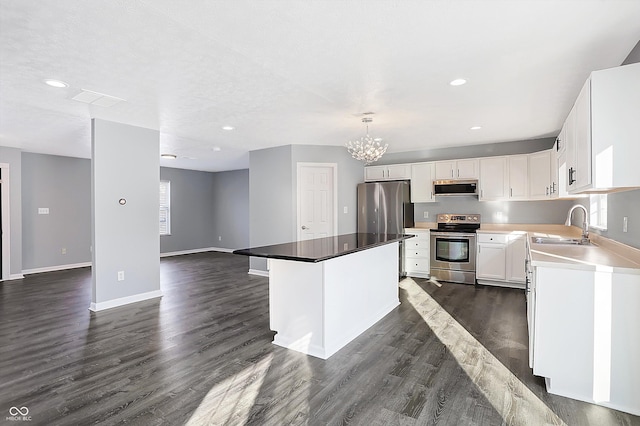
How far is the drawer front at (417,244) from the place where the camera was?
19.8 feet

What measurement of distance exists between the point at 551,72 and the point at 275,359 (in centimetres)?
350

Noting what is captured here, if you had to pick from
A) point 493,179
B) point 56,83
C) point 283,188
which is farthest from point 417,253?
point 56,83

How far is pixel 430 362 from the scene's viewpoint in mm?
2811

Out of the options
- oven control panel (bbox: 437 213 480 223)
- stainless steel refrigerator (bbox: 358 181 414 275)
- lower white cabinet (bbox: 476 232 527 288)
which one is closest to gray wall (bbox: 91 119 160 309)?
stainless steel refrigerator (bbox: 358 181 414 275)

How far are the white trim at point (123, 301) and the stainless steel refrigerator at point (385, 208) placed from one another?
3782mm

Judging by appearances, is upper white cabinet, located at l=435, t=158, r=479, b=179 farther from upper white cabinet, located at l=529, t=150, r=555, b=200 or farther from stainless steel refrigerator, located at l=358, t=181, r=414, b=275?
upper white cabinet, located at l=529, t=150, r=555, b=200

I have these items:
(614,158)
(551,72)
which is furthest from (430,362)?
(551,72)

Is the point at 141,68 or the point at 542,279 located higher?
the point at 141,68

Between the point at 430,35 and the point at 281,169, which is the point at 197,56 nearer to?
the point at 430,35

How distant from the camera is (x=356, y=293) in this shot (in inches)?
136

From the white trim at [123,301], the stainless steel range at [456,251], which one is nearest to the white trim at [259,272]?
the white trim at [123,301]

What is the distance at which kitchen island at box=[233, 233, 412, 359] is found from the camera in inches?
117

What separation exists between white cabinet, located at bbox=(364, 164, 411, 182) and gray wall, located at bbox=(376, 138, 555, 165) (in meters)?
0.34

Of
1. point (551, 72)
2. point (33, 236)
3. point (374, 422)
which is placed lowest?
point (374, 422)
